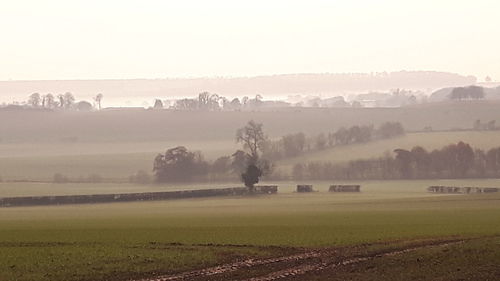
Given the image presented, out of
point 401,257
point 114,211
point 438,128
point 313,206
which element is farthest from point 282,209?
point 438,128

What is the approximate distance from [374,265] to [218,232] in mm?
16912

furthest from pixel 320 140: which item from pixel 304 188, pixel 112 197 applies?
pixel 112 197

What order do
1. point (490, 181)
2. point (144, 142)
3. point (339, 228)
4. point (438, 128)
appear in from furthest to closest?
point (144, 142), point (438, 128), point (490, 181), point (339, 228)

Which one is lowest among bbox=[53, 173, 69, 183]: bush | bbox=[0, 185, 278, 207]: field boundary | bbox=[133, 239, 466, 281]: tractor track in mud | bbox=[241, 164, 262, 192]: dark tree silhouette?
bbox=[133, 239, 466, 281]: tractor track in mud

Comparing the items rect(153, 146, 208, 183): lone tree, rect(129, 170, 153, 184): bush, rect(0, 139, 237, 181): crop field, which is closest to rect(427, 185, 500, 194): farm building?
rect(153, 146, 208, 183): lone tree

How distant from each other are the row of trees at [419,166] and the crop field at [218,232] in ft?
103

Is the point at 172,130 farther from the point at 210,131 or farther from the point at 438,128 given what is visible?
the point at 438,128

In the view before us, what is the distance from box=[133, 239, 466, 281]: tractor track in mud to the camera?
112ft

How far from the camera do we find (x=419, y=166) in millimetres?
118188

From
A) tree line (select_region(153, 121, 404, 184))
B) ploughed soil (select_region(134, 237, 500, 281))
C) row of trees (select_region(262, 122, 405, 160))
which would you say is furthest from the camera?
row of trees (select_region(262, 122, 405, 160))

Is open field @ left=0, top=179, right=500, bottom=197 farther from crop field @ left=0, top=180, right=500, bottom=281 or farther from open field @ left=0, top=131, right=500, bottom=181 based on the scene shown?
crop field @ left=0, top=180, right=500, bottom=281

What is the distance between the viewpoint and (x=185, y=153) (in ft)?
391

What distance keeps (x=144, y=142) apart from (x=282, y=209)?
371ft

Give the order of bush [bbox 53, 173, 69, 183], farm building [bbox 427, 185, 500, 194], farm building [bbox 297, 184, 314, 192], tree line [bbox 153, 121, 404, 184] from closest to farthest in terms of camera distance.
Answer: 1. farm building [bbox 427, 185, 500, 194]
2. farm building [bbox 297, 184, 314, 192]
3. tree line [bbox 153, 121, 404, 184]
4. bush [bbox 53, 173, 69, 183]
